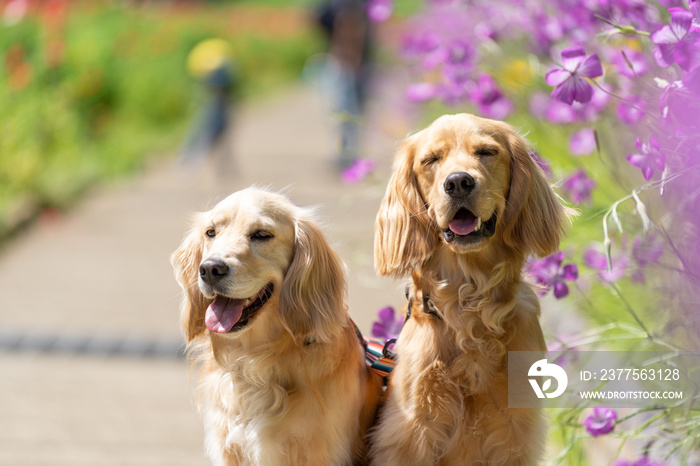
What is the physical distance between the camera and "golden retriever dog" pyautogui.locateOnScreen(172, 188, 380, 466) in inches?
100.0

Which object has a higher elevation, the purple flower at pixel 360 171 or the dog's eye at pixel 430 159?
the dog's eye at pixel 430 159

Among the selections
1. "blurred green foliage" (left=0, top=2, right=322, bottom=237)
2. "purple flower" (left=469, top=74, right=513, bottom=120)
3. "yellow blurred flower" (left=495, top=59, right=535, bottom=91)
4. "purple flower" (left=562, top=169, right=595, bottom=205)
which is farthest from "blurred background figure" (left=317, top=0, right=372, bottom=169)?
"purple flower" (left=562, top=169, right=595, bottom=205)

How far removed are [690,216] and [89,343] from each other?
15.8 feet

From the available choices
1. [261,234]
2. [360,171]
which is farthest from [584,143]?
[261,234]

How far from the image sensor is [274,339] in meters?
2.67

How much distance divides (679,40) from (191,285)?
1691mm

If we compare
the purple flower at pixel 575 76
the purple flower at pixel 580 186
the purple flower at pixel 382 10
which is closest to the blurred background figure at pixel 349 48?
the purple flower at pixel 382 10

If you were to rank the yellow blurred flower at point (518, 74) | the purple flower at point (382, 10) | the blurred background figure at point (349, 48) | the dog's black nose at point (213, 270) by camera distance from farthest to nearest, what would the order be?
the blurred background figure at point (349, 48)
the purple flower at point (382, 10)
the yellow blurred flower at point (518, 74)
the dog's black nose at point (213, 270)

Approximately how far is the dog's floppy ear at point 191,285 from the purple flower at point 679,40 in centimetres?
156

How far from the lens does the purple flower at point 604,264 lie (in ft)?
10.4

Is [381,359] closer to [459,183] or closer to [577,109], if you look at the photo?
[459,183]

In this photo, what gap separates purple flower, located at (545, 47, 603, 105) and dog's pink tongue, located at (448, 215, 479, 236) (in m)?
0.44

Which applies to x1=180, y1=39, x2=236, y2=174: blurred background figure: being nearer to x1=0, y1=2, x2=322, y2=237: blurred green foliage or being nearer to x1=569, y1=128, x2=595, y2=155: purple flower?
x1=0, y1=2, x2=322, y2=237: blurred green foliage

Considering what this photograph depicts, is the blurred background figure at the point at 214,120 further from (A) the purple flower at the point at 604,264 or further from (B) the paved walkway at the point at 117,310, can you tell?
(A) the purple flower at the point at 604,264
